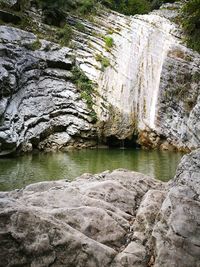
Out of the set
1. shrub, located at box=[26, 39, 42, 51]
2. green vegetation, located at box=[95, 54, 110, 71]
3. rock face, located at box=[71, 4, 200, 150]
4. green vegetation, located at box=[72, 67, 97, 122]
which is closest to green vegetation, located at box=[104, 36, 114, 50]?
rock face, located at box=[71, 4, 200, 150]

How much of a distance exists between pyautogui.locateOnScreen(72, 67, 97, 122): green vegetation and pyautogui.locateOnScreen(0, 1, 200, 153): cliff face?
11.7 inches

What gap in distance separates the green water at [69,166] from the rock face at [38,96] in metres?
2.21

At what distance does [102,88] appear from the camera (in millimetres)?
28234

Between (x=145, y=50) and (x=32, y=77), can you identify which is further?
(x=145, y=50)

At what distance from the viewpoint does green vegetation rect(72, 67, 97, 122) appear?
26669 mm

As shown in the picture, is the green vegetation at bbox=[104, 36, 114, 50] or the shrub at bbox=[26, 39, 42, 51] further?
the green vegetation at bbox=[104, 36, 114, 50]

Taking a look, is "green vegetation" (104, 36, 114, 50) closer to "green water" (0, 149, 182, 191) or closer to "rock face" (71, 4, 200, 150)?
"rock face" (71, 4, 200, 150)

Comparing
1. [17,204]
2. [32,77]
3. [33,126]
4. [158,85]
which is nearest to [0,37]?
[32,77]

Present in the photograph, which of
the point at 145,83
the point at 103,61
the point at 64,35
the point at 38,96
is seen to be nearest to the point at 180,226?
the point at 38,96

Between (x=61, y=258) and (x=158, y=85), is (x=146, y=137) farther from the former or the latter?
(x=61, y=258)

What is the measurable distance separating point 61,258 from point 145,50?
27.3m

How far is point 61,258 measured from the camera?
5.99 metres

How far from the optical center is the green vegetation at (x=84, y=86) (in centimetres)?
2667

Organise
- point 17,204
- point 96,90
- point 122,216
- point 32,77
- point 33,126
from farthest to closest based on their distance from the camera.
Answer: point 96,90 < point 32,77 < point 33,126 < point 122,216 < point 17,204
